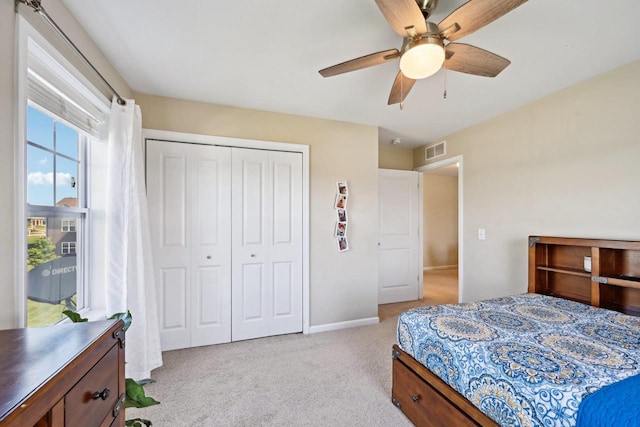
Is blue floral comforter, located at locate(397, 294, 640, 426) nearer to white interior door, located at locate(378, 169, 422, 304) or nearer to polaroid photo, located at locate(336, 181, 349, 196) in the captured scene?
polaroid photo, located at locate(336, 181, 349, 196)

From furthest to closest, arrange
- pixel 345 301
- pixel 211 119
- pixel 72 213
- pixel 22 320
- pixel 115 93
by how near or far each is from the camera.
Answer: pixel 345 301 → pixel 211 119 → pixel 115 93 → pixel 72 213 → pixel 22 320

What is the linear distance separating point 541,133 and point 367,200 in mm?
1771

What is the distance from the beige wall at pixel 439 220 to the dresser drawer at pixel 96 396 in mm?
6510

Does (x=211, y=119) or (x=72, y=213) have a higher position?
(x=211, y=119)

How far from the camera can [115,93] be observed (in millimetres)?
A: 1960

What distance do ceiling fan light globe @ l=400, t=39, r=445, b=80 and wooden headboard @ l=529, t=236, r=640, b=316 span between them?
1865 mm

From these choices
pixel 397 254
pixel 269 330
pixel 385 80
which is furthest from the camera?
pixel 397 254

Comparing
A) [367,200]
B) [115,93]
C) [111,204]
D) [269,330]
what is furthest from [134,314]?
[367,200]

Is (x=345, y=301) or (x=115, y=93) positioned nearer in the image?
(x=115, y=93)

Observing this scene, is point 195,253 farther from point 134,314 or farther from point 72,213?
point 72,213

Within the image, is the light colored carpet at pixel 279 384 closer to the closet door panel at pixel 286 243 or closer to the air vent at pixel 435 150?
the closet door panel at pixel 286 243

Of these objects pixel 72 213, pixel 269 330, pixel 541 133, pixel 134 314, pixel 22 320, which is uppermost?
pixel 541 133

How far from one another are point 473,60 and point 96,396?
7.37ft

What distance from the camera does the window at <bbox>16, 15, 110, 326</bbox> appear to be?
1146 mm
